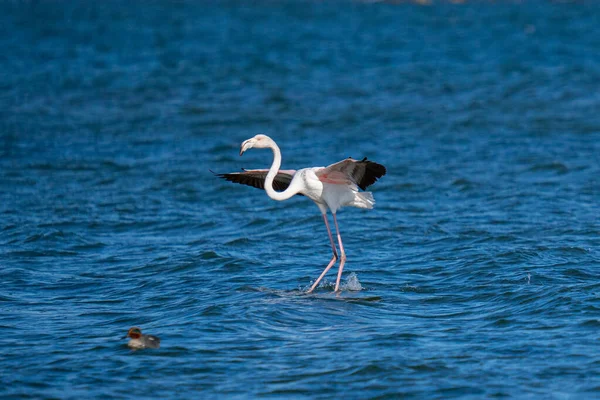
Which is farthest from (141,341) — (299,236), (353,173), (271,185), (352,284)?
(299,236)

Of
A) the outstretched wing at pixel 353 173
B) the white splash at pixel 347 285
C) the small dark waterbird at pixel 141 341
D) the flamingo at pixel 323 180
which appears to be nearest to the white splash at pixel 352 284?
the white splash at pixel 347 285

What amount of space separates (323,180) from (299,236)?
107 inches

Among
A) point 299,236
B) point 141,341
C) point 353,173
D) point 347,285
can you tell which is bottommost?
point 141,341

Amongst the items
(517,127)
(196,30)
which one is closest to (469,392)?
(517,127)

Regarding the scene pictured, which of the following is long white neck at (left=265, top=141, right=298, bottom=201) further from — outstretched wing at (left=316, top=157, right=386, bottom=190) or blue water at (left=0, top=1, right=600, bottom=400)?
blue water at (left=0, top=1, right=600, bottom=400)

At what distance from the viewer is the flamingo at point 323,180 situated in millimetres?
9242

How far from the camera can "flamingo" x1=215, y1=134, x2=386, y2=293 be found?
924 centimetres

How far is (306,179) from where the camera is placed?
31.4ft

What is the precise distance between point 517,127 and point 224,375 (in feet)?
46.3

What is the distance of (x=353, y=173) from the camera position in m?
9.53

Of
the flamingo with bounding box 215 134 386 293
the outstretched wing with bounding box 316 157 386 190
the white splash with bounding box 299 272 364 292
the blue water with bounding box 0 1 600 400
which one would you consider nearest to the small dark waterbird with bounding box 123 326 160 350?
the blue water with bounding box 0 1 600 400

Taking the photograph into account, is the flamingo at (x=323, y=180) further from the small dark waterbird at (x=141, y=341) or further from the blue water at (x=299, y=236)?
the small dark waterbird at (x=141, y=341)

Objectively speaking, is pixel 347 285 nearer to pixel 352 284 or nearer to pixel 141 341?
pixel 352 284

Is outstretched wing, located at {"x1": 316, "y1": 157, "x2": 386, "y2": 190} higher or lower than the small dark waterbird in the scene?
higher
